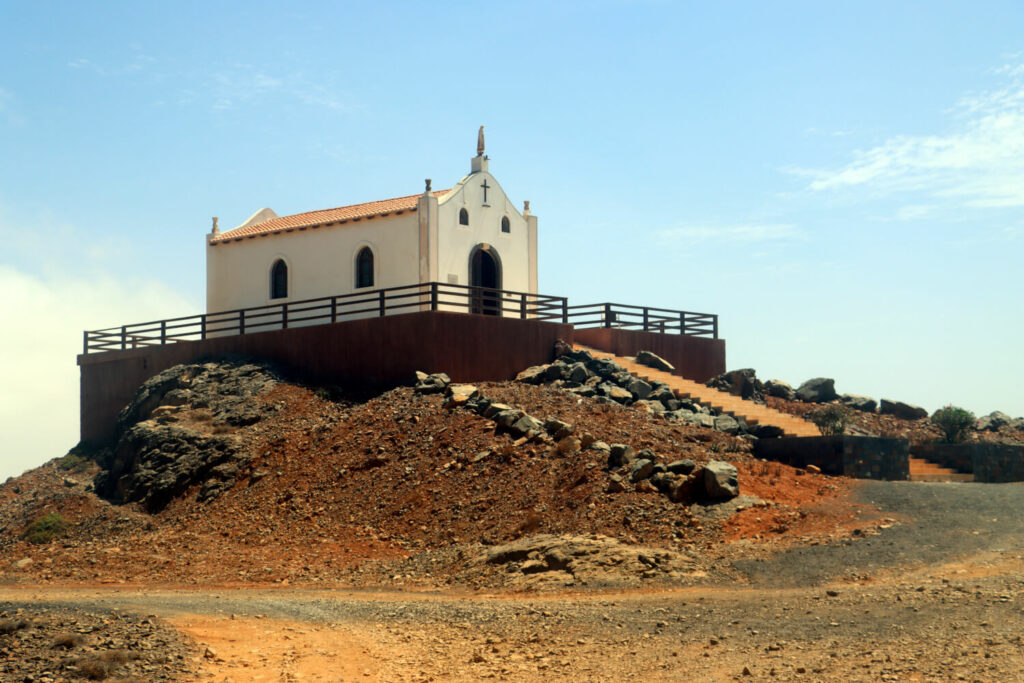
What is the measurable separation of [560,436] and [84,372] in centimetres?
1867

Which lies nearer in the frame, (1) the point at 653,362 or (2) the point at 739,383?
(1) the point at 653,362

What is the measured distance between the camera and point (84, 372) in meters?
35.2

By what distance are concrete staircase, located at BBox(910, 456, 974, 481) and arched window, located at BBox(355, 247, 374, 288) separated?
1530 centimetres

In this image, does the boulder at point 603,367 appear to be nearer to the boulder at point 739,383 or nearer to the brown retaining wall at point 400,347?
the brown retaining wall at point 400,347

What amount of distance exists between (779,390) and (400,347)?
13284 mm

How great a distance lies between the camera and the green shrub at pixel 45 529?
24.4 metres

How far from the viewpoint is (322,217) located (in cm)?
3447

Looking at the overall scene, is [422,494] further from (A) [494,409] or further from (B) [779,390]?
(B) [779,390]

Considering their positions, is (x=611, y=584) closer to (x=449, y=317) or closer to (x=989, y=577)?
(x=989, y=577)

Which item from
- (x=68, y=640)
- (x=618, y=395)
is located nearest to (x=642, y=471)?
(x=618, y=395)

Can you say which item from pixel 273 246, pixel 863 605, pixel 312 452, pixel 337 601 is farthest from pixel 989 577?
pixel 273 246

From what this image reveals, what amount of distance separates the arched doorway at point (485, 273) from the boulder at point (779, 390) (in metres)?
9.05

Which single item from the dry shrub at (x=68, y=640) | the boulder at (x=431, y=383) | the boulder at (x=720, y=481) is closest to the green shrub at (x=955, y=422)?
the boulder at (x=720, y=481)

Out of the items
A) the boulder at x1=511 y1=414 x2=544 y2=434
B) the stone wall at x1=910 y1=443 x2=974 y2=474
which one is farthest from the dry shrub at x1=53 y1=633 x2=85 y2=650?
the stone wall at x1=910 y1=443 x2=974 y2=474
